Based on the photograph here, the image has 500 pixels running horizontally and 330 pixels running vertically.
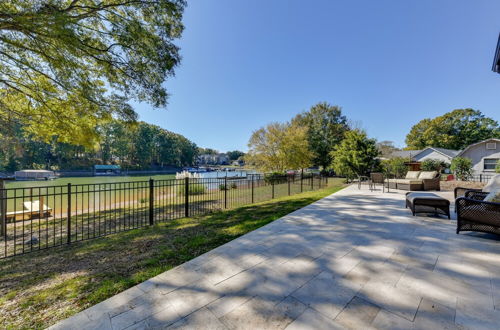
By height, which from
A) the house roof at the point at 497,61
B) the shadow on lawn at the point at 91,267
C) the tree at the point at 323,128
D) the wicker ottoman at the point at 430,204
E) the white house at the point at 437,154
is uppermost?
the tree at the point at 323,128

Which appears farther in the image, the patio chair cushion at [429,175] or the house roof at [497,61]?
the patio chair cushion at [429,175]

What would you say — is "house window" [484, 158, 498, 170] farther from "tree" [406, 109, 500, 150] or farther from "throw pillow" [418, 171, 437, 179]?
"tree" [406, 109, 500, 150]

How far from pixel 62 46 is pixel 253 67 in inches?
400

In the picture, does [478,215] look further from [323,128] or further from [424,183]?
[323,128]

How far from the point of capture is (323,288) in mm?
1882

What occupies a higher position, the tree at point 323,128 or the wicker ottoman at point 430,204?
the tree at point 323,128

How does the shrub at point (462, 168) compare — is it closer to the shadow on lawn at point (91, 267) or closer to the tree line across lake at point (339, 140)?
the tree line across lake at point (339, 140)

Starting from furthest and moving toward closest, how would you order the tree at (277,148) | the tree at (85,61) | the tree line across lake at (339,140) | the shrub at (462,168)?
the tree at (277,148)
the tree line across lake at (339,140)
the shrub at (462,168)
the tree at (85,61)

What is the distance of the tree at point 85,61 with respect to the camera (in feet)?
12.9

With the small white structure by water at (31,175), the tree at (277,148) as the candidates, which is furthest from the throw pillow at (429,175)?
the small white structure by water at (31,175)

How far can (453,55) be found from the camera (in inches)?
356

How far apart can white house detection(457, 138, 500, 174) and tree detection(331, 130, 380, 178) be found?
1192 centimetres

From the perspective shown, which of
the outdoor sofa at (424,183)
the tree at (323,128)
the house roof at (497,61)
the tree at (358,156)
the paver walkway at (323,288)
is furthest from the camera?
the tree at (323,128)

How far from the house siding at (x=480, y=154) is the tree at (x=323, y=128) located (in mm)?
12513
